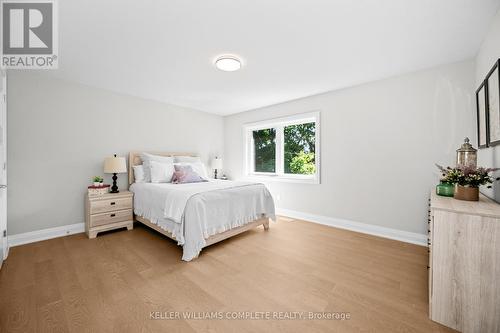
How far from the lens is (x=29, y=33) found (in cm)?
189

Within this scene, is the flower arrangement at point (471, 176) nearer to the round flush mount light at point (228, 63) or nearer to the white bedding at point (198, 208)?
the white bedding at point (198, 208)

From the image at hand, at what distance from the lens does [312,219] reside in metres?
3.61

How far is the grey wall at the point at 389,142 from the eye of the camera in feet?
8.03

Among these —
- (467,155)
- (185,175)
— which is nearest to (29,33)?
(185,175)

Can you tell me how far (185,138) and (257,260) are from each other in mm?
3099

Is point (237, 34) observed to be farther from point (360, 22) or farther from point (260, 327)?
point (260, 327)

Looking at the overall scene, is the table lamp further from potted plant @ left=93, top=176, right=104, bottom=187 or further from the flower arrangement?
the flower arrangement

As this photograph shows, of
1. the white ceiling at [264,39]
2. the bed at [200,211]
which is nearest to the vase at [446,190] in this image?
the white ceiling at [264,39]

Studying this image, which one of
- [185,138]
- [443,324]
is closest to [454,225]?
[443,324]

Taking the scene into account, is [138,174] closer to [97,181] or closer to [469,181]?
[97,181]

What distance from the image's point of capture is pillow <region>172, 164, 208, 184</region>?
3334mm

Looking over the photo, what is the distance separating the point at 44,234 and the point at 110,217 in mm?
799

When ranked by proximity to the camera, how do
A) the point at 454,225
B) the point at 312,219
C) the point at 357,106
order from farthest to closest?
1. the point at 312,219
2. the point at 357,106
3. the point at 454,225

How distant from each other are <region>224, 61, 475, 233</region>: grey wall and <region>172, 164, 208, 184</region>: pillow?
6.35ft
